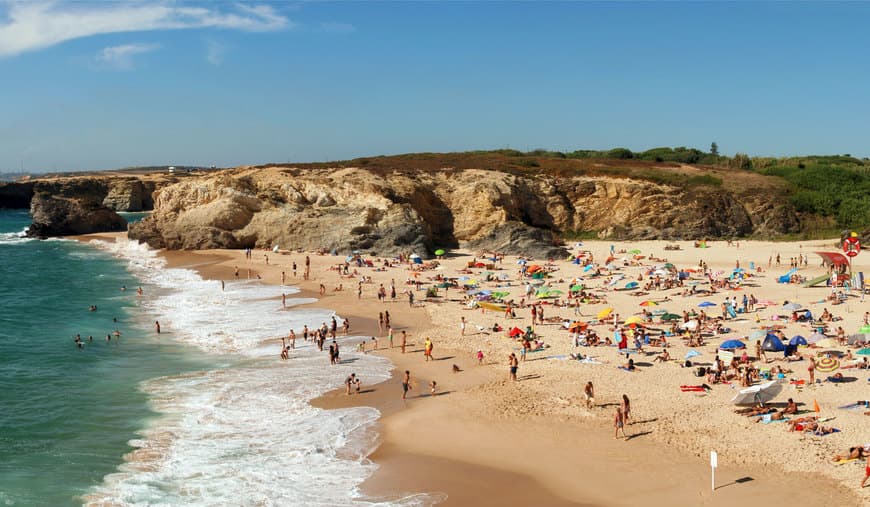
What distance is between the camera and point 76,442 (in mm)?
16297

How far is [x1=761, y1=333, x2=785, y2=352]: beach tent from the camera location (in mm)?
20438

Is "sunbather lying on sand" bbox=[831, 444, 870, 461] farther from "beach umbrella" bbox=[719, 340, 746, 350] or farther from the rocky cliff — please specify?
the rocky cliff

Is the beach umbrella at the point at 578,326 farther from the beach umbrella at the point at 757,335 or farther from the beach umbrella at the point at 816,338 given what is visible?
the beach umbrella at the point at 816,338

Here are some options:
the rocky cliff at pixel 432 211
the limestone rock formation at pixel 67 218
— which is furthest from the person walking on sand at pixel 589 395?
the limestone rock formation at pixel 67 218

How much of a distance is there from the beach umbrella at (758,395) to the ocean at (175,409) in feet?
26.7

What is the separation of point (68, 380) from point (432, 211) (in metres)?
33.5

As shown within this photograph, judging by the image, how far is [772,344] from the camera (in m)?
20.5

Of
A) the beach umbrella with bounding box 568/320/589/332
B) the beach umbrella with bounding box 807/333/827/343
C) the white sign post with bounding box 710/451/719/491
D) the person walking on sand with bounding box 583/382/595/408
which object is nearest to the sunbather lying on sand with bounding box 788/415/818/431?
the white sign post with bounding box 710/451/719/491

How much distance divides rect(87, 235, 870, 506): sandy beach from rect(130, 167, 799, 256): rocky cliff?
19.2 m

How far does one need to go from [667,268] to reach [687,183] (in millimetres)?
23608

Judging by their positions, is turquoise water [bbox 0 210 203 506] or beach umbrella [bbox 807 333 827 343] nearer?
turquoise water [bbox 0 210 203 506]

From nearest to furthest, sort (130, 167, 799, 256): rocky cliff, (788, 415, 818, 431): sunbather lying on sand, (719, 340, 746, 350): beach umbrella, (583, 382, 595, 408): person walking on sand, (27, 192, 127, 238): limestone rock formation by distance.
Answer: (788, 415, 818, 431): sunbather lying on sand, (583, 382, 595, 408): person walking on sand, (719, 340, 746, 350): beach umbrella, (130, 167, 799, 256): rocky cliff, (27, 192, 127, 238): limestone rock formation

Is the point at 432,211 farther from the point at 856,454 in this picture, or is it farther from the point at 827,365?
the point at 856,454

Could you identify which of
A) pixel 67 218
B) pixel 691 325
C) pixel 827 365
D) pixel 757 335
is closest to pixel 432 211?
pixel 691 325
